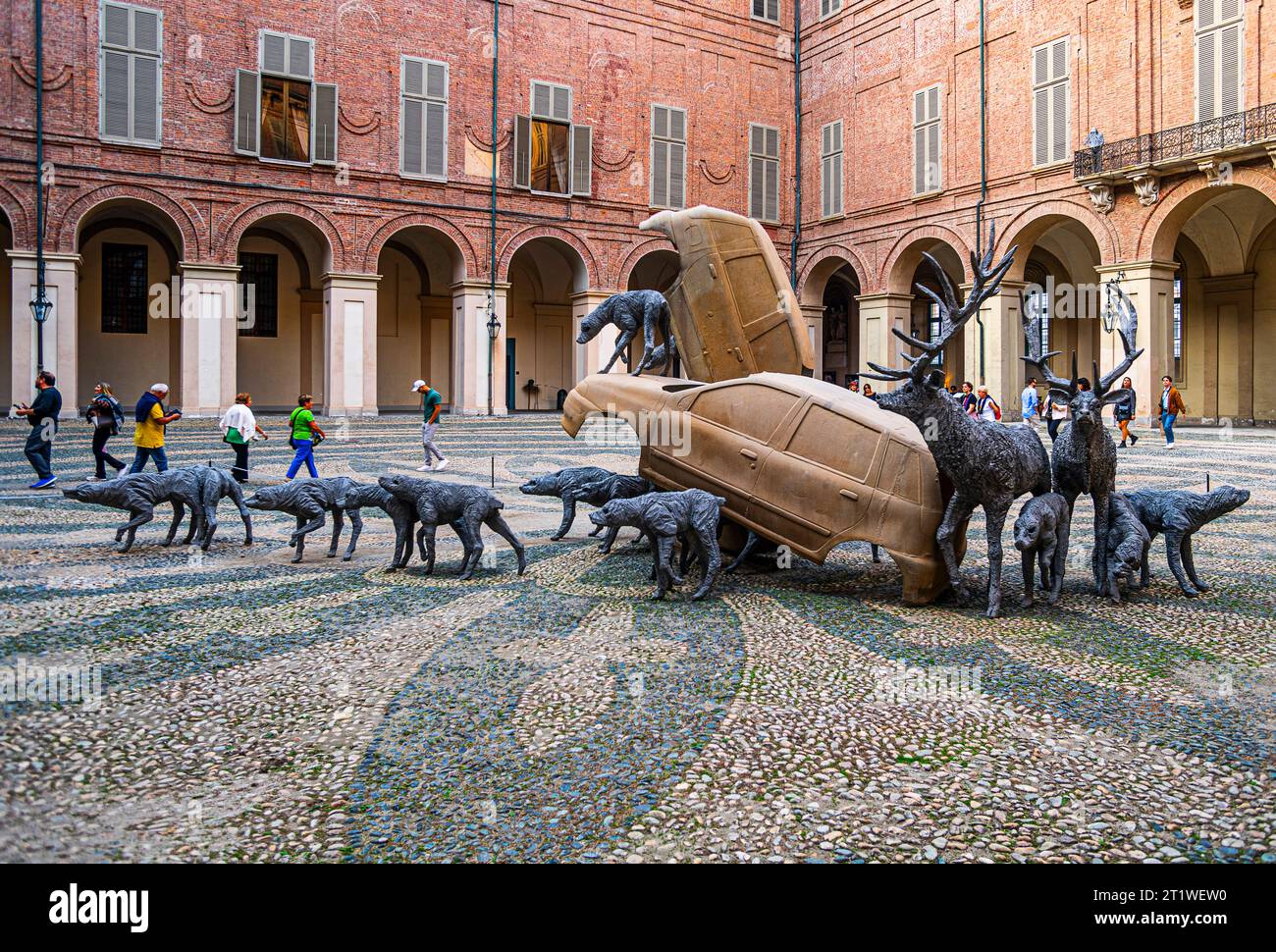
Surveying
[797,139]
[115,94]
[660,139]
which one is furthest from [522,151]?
[115,94]

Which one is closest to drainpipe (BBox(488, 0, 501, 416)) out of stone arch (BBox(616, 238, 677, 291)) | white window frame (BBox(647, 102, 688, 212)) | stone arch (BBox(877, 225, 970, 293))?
stone arch (BBox(616, 238, 677, 291))

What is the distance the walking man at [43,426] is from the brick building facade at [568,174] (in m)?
12.2

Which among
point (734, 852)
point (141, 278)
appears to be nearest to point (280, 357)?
point (141, 278)

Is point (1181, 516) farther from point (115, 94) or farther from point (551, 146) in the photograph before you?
point (115, 94)

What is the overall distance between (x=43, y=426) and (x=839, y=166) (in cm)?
2655

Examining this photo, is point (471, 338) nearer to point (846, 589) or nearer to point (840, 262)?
point (840, 262)

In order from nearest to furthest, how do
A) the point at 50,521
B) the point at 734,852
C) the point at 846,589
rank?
the point at 734,852 < the point at 846,589 < the point at 50,521

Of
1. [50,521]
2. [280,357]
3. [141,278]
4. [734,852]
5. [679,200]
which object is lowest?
[734,852]

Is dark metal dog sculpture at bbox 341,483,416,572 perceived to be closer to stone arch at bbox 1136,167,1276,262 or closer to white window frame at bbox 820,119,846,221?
stone arch at bbox 1136,167,1276,262

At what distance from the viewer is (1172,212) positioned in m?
23.3

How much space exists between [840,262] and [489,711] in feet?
103

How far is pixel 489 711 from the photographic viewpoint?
425 cm

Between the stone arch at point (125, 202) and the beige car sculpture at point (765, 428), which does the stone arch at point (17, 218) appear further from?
the beige car sculpture at point (765, 428)

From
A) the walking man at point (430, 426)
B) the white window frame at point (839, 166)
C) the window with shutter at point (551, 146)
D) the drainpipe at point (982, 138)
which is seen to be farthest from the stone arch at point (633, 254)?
the walking man at point (430, 426)
